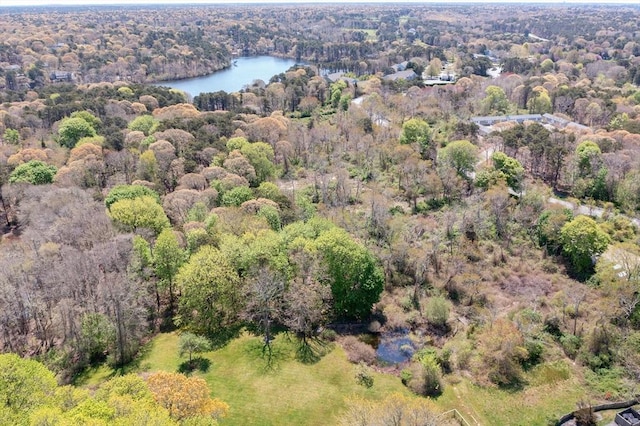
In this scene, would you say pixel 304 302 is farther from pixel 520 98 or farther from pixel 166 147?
pixel 520 98

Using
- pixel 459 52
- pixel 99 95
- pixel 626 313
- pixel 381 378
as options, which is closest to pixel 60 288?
pixel 381 378

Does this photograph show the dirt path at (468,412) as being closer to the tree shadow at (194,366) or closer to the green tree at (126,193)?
the tree shadow at (194,366)

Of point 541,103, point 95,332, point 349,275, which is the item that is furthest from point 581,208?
point 95,332

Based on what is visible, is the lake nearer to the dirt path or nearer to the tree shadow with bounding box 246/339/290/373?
the tree shadow with bounding box 246/339/290/373

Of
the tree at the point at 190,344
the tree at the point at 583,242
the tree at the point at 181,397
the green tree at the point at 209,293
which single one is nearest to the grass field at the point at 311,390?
the tree at the point at 190,344

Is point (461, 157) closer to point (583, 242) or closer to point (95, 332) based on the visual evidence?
point (583, 242)

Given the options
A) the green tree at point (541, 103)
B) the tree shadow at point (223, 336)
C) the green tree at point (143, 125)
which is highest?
the green tree at point (541, 103)
